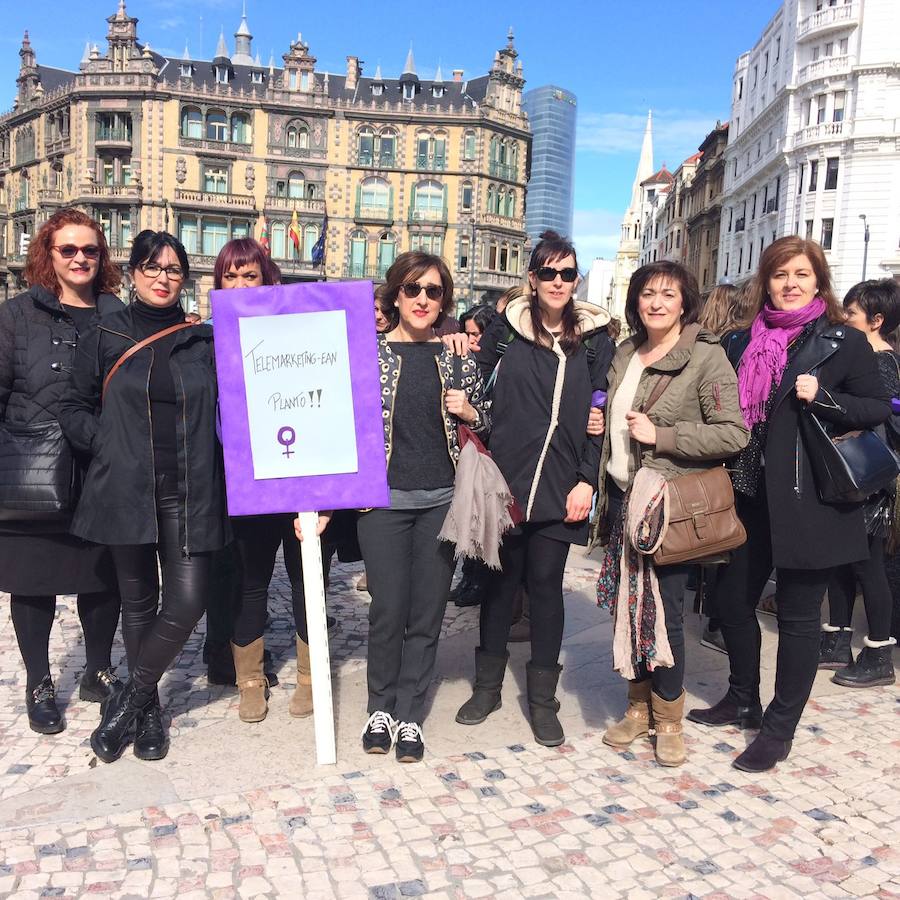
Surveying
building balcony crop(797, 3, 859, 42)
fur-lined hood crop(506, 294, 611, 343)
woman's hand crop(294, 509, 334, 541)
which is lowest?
woman's hand crop(294, 509, 334, 541)

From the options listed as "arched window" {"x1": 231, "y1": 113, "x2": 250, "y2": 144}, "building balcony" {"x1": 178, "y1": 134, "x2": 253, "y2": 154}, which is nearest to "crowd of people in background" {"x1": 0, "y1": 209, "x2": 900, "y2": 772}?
"building balcony" {"x1": 178, "y1": 134, "x2": 253, "y2": 154}

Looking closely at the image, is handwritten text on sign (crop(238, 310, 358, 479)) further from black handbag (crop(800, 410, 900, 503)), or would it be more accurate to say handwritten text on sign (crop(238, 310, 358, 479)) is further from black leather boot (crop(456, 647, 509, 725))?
black handbag (crop(800, 410, 900, 503))

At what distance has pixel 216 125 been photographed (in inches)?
1909

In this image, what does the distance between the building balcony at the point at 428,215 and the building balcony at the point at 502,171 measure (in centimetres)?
372

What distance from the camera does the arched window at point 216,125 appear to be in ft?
159

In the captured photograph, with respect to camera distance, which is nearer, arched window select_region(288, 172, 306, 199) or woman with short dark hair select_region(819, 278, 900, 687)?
woman with short dark hair select_region(819, 278, 900, 687)

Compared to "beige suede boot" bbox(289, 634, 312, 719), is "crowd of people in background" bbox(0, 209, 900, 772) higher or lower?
higher

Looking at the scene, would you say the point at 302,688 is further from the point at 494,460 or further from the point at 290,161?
the point at 290,161

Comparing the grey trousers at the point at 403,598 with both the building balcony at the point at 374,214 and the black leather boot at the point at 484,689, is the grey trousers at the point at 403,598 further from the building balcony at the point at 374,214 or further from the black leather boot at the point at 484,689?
the building balcony at the point at 374,214

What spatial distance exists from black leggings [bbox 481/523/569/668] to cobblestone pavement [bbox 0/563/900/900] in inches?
20.0

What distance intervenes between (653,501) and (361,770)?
1823 millimetres

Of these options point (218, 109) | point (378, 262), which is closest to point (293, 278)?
point (378, 262)

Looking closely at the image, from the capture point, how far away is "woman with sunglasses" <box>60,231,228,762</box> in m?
3.59

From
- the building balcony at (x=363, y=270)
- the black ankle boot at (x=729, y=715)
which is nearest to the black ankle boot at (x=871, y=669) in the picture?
the black ankle boot at (x=729, y=715)
